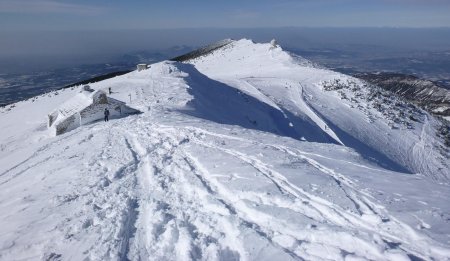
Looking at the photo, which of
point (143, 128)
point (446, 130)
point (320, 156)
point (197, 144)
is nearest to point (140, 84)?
point (143, 128)

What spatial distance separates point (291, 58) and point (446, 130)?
84.4 feet

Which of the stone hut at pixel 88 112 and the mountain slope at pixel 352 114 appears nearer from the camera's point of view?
the stone hut at pixel 88 112

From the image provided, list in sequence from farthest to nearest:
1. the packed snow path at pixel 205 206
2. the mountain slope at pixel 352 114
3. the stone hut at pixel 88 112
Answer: the mountain slope at pixel 352 114 < the stone hut at pixel 88 112 < the packed snow path at pixel 205 206

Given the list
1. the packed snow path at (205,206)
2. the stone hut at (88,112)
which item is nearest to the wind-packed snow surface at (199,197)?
the packed snow path at (205,206)

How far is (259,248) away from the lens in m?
8.22

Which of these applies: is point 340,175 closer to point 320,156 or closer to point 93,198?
point 320,156

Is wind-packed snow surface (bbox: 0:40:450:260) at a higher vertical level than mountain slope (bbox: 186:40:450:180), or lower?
higher

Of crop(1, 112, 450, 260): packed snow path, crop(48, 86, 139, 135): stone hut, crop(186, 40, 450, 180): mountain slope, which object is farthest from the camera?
crop(186, 40, 450, 180): mountain slope

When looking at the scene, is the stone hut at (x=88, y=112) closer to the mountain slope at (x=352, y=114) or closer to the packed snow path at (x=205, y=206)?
the packed snow path at (x=205, y=206)

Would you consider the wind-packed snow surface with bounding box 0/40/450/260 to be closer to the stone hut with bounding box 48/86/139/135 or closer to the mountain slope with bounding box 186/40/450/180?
the stone hut with bounding box 48/86/139/135

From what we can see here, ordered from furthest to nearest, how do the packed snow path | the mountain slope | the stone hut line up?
the mountain slope < the stone hut < the packed snow path

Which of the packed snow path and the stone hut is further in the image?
the stone hut

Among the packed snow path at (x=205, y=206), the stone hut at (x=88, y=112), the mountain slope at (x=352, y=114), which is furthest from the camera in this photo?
the mountain slope at (x=352, y=114)

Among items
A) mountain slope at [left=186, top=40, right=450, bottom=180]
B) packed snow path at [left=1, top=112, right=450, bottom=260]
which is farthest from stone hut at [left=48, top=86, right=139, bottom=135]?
mountain slope at [left=186, top=40, right=450, bottom=180]
